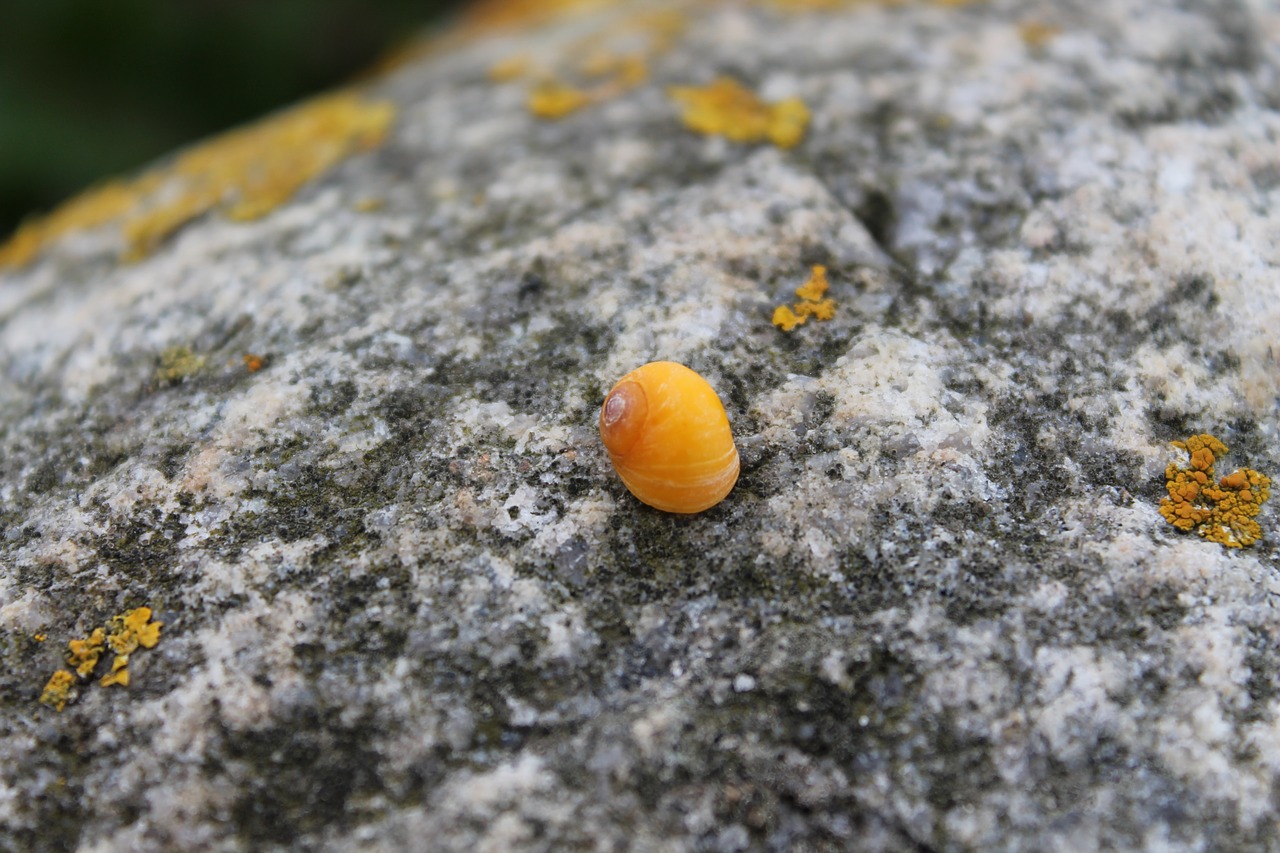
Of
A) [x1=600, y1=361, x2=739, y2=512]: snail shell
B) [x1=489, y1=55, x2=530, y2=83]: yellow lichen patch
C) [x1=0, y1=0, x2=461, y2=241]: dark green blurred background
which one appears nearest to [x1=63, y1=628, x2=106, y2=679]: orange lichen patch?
[x1=600, y1=361, x2=739, y2=512]: snail shell

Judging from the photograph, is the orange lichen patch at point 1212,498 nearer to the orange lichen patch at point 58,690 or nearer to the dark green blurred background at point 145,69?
the orange lichen patch at point 58,690

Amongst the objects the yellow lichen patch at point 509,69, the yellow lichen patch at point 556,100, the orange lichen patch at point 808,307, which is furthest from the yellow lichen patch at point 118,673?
the yellow lichen patch at point 509,69

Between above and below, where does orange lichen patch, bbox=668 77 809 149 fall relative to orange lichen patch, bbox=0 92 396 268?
below

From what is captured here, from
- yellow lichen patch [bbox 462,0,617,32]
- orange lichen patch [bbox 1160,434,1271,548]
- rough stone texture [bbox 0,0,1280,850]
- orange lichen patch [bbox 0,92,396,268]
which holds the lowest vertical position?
orange lichen patch [bbox 1160,434,1271,548]

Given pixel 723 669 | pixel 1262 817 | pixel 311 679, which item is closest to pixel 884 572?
pixel 723 669

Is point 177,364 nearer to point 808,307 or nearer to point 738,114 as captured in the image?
point 808,307

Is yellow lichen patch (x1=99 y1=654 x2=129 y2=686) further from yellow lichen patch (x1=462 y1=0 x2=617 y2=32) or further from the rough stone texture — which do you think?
yellow lichen patch (x1=462 y1=0 x2=617 y2=32)
